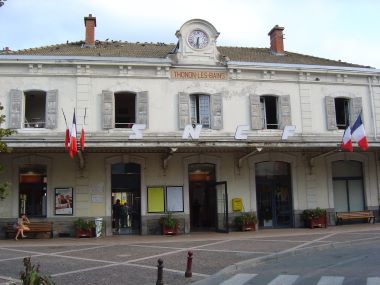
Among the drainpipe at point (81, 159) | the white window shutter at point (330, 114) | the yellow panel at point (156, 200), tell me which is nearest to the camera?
the drainpipe at point (81, 159)

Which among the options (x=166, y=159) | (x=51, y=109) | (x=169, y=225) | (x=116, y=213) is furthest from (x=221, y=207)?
(x=51, y=109)

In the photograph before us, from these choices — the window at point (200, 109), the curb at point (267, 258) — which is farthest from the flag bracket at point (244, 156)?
the curb at point (267, 258)

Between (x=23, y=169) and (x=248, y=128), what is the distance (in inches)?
369

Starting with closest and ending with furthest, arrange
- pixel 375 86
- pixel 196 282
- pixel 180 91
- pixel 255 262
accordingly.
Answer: pixel 196 282 → pixel 255 262 → pixel 180 91 → pixel 375 86

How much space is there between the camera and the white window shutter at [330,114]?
21.4 meters

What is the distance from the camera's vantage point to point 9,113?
62.1 feet

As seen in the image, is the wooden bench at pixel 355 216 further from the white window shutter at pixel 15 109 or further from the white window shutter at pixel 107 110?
the white window shutter at pixel 15 109

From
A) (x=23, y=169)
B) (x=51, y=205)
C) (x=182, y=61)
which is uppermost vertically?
(x=182, y=61)

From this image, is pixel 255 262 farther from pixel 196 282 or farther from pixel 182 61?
pixel 182 61

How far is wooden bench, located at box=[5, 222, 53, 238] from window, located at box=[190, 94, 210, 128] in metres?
7.29

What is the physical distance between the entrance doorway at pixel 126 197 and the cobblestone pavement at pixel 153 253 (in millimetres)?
1268

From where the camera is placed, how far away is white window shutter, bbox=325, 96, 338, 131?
2136 centimetres

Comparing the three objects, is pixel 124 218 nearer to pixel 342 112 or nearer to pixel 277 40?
pixel 342 112

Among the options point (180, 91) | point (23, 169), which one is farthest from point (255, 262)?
point (23, 169)
